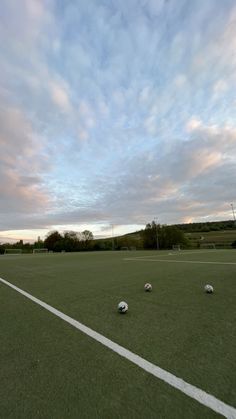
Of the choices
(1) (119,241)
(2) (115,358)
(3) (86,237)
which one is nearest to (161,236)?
(1) (119,241)

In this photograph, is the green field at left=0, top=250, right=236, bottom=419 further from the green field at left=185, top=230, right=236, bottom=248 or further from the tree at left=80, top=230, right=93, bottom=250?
the tree at left=80, top=230, right=93, bottom=250

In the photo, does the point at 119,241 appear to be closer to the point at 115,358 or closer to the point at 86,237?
the point at 86,237

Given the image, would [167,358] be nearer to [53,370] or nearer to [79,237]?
[53,370]

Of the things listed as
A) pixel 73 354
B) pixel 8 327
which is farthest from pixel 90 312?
pixel 73 354

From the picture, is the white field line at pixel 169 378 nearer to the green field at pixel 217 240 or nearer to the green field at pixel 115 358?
the green field at pixel 115 358

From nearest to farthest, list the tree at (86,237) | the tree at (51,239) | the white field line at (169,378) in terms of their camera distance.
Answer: the white field line at (169,378)
the tree at (86,237)
the tree at (51,239)

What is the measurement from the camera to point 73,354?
316cm

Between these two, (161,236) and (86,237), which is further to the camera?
(86,237)

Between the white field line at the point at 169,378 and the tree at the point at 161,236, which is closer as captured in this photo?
the white field line at the point at 169,378

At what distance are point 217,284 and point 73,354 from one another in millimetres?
5294

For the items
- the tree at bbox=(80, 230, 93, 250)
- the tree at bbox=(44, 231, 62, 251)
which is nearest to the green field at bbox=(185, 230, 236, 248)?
the tree at bbox=(80, 230, 93, 250)

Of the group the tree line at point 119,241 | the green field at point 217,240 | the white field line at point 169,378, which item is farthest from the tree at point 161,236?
the white field line at point 169,378

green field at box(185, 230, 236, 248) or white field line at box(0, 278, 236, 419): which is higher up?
green field at box(185, 230, 236, 248)

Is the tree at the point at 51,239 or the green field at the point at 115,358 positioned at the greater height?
the tree at the point at 51,239
